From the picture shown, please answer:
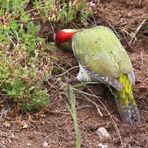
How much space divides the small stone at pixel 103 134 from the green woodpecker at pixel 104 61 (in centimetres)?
19

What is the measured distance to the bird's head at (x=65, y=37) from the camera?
16.1 feet

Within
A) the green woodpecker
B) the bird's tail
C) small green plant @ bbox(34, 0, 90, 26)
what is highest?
small green plant @ bbox(34, 0, 90, 26)

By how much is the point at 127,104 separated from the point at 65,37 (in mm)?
902

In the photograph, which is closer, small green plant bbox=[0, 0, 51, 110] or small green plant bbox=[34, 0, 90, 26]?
small green plant bbox=[0, 0, 51, 110]

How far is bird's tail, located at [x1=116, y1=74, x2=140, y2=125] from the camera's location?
4258mm

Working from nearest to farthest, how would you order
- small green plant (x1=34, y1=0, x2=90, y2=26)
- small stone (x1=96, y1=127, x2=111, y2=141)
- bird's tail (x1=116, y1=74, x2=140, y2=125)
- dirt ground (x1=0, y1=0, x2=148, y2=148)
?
1. dirt ground (x1=0, y1=0, x2=148, y2=148)
2. small stone (x1=96, y1=127, x2=111, y2=141)
3. bird's tail (x1=116, y1=74, x2=140, y2=125)
4. small green plant (x1=34, y1=0, x2=90, y2=26)

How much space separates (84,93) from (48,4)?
2.70 feet

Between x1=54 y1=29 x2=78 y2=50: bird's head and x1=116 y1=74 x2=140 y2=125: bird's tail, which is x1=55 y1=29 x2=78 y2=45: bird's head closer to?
x1=54 y1=29 x2=78 y2=50: bird's head

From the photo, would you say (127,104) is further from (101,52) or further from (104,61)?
(101,52)

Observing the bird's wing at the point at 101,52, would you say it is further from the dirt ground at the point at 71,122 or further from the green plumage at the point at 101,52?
the dirt ground at the point at 71,122

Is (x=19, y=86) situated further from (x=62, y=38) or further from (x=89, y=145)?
(x=62, y=38)

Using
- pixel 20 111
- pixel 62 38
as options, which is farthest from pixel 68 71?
pixel 20 111

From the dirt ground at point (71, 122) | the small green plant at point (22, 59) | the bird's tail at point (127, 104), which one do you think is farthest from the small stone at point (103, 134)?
the small green plant at point (22, 59)

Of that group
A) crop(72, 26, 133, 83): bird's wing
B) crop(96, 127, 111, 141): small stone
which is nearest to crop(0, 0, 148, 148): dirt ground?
crop(96, 127, 111, 141): small stone
